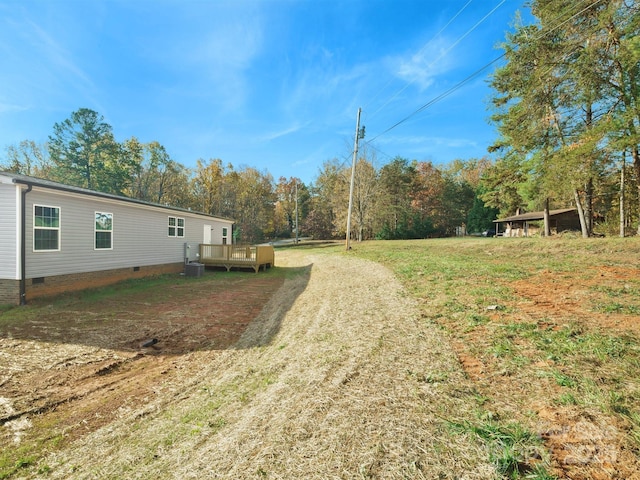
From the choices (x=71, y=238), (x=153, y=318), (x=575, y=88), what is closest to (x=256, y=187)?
(x=71, y=238)

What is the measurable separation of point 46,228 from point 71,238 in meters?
0.75

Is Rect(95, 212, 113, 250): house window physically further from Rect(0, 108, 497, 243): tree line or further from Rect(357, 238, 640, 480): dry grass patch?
Rect(0, 108, 497, 243): tree line

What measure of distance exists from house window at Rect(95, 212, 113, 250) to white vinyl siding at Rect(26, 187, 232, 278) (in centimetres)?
12

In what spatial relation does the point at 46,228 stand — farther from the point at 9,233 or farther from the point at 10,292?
the point at 10,292

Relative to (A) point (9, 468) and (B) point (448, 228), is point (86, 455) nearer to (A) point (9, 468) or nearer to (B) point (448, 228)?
(A) point (9, 468)

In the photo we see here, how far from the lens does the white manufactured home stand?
23.6 feet

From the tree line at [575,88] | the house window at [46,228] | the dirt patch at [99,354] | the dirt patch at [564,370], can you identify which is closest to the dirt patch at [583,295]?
the dirt patch at [564,370]

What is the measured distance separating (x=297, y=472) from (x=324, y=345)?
7.68ft

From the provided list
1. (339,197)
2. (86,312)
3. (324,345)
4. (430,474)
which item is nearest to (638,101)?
(324,345)

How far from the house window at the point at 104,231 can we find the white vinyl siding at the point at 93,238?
12 cm

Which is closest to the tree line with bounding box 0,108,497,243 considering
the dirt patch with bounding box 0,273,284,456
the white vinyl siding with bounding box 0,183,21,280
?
the dirt patch with bounding box 0,273,284,456

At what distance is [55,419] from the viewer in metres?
2.89

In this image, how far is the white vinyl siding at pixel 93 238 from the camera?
786 cm

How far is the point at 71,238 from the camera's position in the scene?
28.1ft
